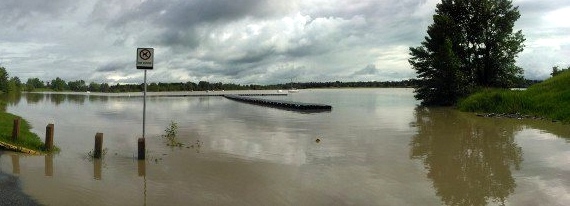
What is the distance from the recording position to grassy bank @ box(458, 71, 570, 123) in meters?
32.0

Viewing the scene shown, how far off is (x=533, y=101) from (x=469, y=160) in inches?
996

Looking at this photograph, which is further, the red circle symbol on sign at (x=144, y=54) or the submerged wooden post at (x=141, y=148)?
the submerged wooden post at (x=141, y=148)

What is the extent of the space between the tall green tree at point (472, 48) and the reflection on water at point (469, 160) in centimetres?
2431

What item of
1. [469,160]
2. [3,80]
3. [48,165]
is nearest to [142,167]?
[48,165]

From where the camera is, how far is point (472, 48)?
52.6 metres

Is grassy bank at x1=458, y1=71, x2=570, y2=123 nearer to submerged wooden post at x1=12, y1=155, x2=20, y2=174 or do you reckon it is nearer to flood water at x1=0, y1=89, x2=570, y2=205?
flood water at x1=0, y1=89, x2=570, y2=205

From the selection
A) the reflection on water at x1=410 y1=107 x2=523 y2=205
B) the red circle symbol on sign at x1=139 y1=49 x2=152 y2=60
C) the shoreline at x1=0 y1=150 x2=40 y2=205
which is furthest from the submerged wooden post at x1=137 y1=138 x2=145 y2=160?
the reflection on water at x1=410 y1=107 x2=523 y2=205

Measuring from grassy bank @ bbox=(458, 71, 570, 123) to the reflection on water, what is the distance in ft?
24.5

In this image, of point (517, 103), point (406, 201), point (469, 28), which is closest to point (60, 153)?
point (406, 201)

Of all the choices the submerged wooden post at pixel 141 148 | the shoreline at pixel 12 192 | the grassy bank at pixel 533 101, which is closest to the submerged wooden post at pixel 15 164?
the shoreline at pixel 12 192

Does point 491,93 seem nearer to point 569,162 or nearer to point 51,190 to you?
point 569,162

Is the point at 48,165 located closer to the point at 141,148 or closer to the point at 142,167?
the point at 141,148

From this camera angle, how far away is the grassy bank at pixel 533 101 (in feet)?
105

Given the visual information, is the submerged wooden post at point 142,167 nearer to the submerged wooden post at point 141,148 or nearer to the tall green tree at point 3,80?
the submerged wooden post at point 141,148
